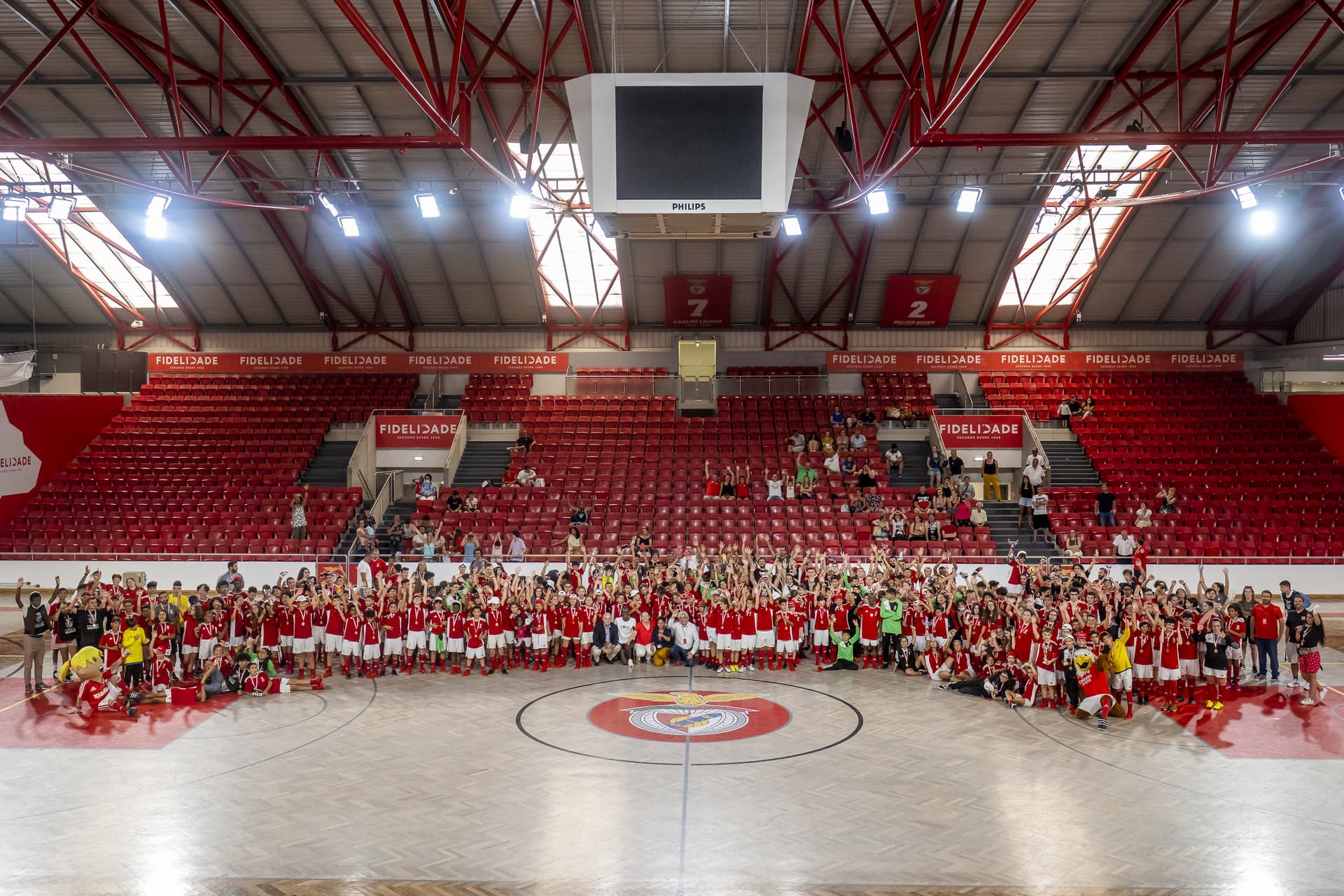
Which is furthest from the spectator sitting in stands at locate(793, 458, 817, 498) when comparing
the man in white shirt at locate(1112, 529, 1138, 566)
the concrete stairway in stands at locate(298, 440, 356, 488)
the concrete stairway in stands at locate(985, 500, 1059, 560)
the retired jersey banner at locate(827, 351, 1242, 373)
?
the concrete stairway in stands at locate(298, 440, 356, 488)

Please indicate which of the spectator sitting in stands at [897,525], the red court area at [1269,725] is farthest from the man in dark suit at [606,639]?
the spectator sitting in stands at [897,525]

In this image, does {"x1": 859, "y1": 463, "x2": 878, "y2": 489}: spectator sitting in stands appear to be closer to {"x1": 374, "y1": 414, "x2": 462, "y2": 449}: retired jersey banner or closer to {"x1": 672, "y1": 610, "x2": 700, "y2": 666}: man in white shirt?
{"x1": 672, "y1": 610, "x2": 700, "y2": 666}: man in white shirt

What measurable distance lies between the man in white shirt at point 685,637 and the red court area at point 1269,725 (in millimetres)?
8332

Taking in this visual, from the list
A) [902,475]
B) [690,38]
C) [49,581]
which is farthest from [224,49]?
Result: [902,475]

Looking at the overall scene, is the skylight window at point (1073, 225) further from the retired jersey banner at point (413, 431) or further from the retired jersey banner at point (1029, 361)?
the retired jersey banner at point (413, 431)

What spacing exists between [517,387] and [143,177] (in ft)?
44.5

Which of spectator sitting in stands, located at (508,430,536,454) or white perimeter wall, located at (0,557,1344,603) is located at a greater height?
spectator sitting in stands, located at (508,430,536,454)

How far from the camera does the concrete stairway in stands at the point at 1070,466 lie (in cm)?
3153

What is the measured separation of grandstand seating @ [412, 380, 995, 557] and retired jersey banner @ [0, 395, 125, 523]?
44.2ft

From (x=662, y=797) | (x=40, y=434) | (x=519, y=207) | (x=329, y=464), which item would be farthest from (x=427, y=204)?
(x=662, y=797)

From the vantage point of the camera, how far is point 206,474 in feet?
104

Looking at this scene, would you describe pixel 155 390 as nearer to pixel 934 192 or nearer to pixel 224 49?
pixel 224 49

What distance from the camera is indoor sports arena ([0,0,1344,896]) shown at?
39.1 ft

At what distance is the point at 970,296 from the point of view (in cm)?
3522
